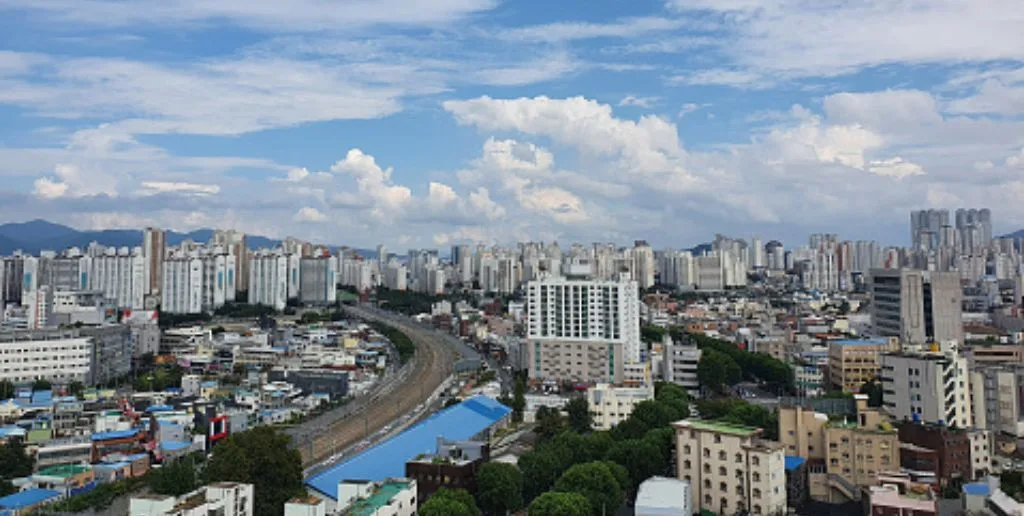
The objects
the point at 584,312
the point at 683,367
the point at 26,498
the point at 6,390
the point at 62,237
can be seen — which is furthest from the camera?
the point at 62,237

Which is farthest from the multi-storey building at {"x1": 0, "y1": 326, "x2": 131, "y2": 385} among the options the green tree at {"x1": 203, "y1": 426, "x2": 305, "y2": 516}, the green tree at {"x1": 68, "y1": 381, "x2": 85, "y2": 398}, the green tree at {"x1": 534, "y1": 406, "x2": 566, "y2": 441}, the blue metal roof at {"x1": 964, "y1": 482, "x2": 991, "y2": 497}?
the blue metal roof at {"x1": 964, "y1": 482, "x2": 991, "y2": 497}

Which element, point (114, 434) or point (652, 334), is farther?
point (652, 334)

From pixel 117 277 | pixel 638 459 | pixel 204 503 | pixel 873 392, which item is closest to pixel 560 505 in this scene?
pixel 638 459

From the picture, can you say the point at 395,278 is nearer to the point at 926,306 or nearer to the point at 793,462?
the point at 926,306

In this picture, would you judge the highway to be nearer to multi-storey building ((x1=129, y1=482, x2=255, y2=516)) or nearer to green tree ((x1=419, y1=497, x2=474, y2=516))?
multi-storey building ((x1=129, y1=482, x2=255, y2=516))

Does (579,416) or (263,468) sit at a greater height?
(263,468)
